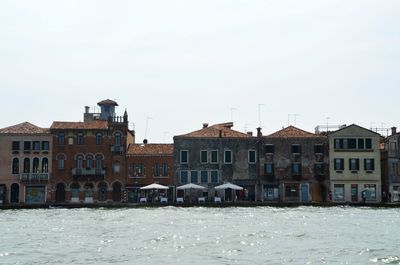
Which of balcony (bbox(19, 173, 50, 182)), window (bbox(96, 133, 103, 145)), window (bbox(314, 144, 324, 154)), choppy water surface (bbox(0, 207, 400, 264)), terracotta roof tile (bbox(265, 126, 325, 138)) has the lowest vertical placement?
choppy water surface (bbox(0, 207, 400, 264))

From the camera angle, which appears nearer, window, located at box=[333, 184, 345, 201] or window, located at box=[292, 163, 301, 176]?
window, located at box=[333, 184, 345, 201]

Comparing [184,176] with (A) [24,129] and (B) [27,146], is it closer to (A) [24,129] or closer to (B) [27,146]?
(B) [27,146]

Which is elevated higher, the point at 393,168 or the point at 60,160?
the point at 60,160

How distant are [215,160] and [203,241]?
3844 centimetres

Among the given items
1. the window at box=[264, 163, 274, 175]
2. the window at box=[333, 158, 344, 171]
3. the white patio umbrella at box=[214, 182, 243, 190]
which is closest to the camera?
the white patio umbrella at box=[214, 182, 243, 190]

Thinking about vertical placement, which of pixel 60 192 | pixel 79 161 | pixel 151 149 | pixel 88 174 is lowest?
pixel 60 192

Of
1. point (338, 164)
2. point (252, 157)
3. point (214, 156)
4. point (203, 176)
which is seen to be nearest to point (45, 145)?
point (203, 176)

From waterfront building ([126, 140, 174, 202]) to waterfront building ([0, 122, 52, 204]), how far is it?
7.35 meters

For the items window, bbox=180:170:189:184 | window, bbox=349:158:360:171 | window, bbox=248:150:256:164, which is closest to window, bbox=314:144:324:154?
window, bbox=349:158:360:171

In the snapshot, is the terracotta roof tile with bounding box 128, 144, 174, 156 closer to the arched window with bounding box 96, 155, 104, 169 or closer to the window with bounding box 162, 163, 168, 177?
the window with bounding box 162, 163, 168, 177

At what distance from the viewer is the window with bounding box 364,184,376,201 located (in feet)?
207

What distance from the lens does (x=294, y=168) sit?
63.8 metres

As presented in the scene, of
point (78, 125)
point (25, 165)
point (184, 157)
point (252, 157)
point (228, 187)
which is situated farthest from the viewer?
point (78, 125)

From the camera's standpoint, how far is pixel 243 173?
6406 cm
